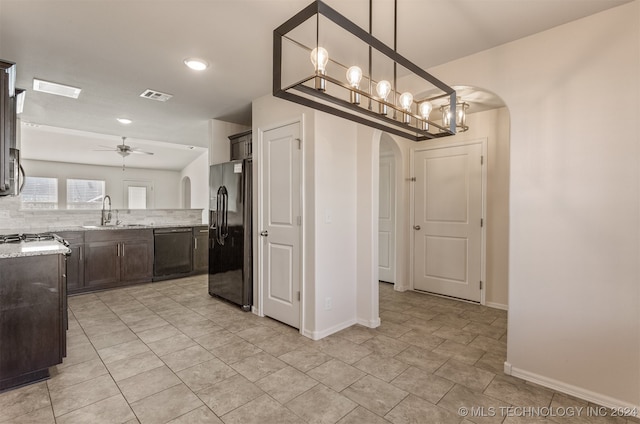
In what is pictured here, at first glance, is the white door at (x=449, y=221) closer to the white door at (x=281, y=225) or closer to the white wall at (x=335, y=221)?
the white wall at (x=335, y=221)

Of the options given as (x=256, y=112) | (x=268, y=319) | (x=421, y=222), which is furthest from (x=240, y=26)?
(x=421, y=222)

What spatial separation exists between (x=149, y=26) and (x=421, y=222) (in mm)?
3864

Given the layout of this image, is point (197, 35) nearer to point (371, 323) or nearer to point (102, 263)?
point (371, 323)

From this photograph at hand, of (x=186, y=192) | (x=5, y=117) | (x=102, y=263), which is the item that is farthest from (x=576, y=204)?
(x=186, y=192)

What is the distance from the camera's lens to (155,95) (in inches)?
139

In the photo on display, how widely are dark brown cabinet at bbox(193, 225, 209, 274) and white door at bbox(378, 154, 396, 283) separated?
313 cm

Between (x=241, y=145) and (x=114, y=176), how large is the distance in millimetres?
5011

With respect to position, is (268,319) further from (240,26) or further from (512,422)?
(240,26)

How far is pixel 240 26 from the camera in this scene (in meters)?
2.20

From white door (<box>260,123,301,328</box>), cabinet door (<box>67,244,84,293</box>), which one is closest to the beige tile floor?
white door (<box>260,123,301,328</box>)

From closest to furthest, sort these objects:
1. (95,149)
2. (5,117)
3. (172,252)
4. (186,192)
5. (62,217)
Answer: (5,117)
(62,217)
(172,252)
(95,149)
(186,192)

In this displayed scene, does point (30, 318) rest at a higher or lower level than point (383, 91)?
lower

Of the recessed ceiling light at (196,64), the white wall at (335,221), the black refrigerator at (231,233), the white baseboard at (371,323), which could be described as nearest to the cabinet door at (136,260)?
the black refrigerator at (231,233)

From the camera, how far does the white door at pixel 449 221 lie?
162 inches
